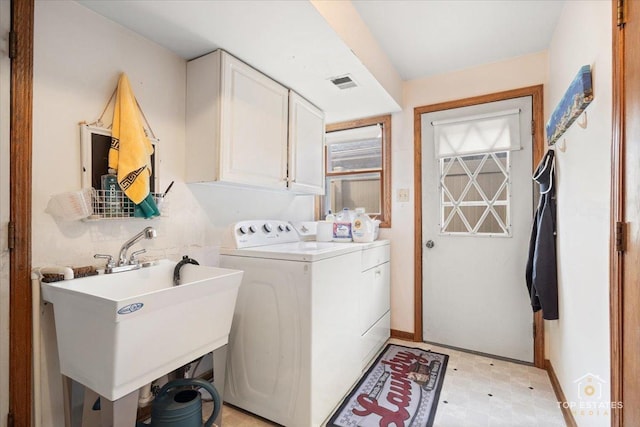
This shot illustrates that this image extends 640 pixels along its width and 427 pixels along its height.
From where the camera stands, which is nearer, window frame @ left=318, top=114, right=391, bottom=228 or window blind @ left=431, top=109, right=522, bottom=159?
window blind @ left=431, top=109, right=522, bottom=159

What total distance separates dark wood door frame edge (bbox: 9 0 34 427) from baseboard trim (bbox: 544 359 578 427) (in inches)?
100

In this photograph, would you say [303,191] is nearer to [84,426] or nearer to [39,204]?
[39,204]

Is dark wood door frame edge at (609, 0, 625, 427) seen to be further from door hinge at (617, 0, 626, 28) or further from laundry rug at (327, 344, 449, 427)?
laundry rug at (327, 344, 449, 427)

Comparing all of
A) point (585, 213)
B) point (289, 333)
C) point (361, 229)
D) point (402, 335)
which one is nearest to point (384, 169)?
point (361, 229)

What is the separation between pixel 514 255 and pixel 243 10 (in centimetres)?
250

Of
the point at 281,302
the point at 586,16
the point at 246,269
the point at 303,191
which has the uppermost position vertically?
the point at 586,16

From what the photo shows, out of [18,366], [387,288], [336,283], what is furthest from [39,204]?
[387,288]

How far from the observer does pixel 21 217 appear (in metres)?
1.18

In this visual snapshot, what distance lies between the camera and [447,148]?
2.61 m

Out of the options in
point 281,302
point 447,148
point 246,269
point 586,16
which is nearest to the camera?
point 586,16

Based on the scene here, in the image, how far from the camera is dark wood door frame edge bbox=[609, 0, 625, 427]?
1046 mm

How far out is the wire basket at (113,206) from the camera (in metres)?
1.39

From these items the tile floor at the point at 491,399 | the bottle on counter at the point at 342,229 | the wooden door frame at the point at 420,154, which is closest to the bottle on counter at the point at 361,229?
the bottle on counter at the point at 342,229

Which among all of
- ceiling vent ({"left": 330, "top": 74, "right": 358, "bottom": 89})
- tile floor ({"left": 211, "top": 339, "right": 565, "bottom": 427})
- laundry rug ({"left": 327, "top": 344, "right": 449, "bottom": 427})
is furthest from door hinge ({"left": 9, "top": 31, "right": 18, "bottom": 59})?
laundry rug ({"left": 327, "top": 344, "right": 449, "bottom": 427})
